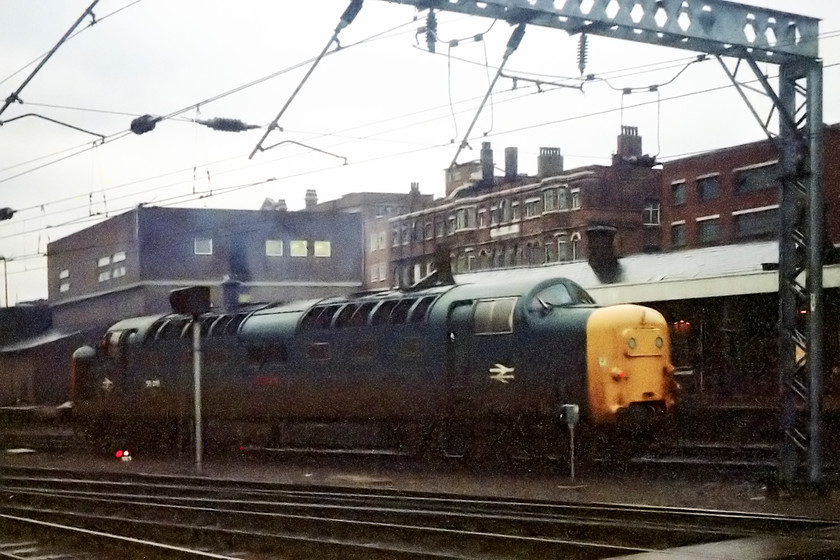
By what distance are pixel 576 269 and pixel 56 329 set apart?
91.4 ft

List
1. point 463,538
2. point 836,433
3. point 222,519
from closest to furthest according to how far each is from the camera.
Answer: point 463,538, point 222,519, point 836,433

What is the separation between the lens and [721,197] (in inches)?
1778

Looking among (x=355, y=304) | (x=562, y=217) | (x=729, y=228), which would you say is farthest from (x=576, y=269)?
(x=562, y=217)

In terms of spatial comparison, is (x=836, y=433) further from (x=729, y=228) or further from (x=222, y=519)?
(x=729, y=228)

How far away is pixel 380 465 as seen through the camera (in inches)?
873

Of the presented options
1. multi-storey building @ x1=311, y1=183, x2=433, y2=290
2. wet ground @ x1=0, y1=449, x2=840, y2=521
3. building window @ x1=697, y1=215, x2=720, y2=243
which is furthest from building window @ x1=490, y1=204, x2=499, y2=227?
wet ground @ x1=0, y1=449, x2=840, y2=521

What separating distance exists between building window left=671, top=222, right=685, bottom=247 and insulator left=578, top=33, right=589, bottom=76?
34189 mm

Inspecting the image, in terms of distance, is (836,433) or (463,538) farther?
(836,433)

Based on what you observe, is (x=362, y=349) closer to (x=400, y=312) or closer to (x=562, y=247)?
(x=400, y=312)

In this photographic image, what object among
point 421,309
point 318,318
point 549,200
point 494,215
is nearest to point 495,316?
point 421,309

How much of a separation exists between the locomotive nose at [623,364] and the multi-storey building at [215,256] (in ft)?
77.5

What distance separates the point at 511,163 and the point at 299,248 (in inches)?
500

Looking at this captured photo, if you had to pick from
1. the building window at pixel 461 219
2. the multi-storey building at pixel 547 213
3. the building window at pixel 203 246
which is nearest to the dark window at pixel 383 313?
the building window at pixel 203 246

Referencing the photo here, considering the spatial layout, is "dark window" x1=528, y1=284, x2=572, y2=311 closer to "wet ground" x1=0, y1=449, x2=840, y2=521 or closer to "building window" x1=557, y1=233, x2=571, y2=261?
"wet ground" x1=0, y1=449, x2=840, y2=521
